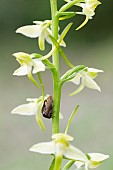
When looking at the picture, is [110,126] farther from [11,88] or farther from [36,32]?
[36,32]

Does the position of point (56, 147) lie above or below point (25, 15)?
below

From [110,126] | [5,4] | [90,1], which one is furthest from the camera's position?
[5,4]

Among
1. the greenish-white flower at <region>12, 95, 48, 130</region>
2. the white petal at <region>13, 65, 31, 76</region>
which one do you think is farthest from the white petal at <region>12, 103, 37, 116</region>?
the white petal at <region>13, 65, 31, 76</region>

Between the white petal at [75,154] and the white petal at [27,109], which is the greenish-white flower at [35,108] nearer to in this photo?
the white petal at [27,109]

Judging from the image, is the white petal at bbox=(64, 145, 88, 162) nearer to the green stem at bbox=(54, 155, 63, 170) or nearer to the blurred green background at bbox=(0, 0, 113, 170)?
the green stem at bbox=(54, 155, 63, 170)

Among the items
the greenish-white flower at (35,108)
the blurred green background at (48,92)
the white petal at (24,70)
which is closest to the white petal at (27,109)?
the greenish-white flower at (35,108)

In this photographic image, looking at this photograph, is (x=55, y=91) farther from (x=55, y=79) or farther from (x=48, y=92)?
(x=48, y=92)

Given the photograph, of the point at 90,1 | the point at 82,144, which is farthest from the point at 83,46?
the point at 90,1
